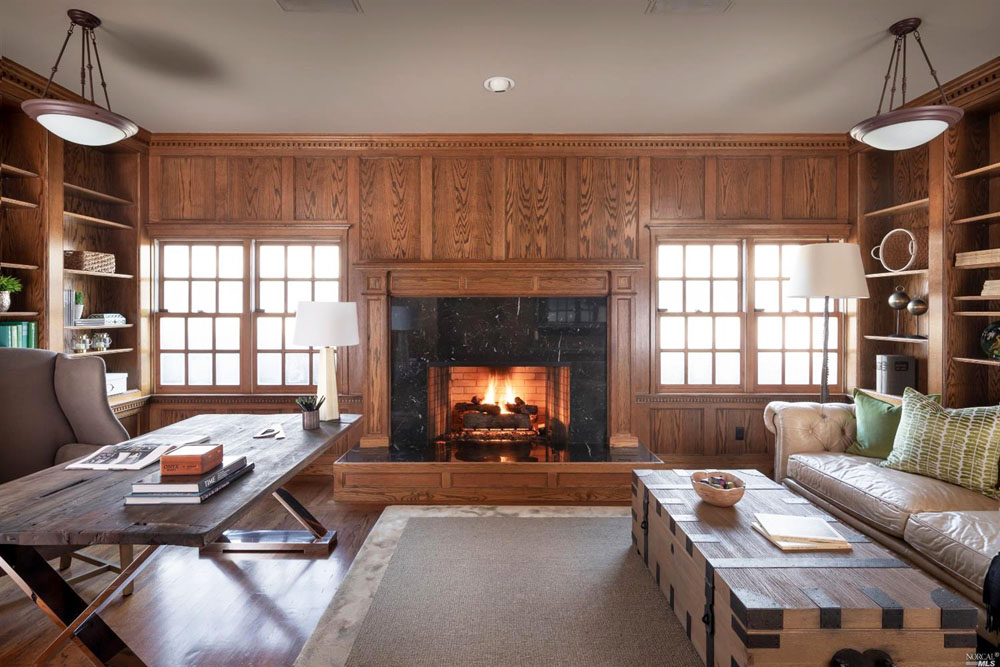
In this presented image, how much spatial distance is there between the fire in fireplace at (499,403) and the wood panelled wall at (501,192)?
595 mm

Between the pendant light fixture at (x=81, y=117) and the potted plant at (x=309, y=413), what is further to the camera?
the potted plant at (x=309, y=413)

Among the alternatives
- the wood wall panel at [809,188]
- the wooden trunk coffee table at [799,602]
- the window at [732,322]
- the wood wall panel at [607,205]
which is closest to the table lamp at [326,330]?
the wooden trunk coffee table at [799,602]

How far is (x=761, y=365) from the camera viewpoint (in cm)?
423

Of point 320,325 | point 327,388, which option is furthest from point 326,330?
point 327,388

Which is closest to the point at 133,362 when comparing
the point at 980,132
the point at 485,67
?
the point at 485,67

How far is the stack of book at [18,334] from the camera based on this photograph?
305cm

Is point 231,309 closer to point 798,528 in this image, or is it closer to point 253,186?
→ point 253,186

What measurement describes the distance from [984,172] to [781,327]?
5.17 ft

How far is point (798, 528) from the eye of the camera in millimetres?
1900

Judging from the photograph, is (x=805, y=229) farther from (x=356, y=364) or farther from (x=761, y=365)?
(x=356, y=364)

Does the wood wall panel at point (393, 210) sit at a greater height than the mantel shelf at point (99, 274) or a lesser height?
greater

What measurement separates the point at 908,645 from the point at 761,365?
9.98 ft

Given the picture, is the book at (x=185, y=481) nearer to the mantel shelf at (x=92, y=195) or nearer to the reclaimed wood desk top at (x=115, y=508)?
the reclaimed wood desk top at (x=115, y=508)

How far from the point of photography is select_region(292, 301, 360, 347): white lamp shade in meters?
2.88
